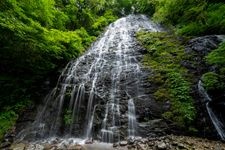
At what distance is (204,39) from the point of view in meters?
9.08

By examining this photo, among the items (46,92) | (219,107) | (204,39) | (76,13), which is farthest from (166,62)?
(76,13)

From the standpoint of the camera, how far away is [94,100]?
757 centimetres

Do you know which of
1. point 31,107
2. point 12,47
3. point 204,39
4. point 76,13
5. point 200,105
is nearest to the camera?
point 200,105

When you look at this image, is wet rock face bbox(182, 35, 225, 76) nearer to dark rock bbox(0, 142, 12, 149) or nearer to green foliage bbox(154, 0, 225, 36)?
green foliage bbox(154, 0, 225, 36)

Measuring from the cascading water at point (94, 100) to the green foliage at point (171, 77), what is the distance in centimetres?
57

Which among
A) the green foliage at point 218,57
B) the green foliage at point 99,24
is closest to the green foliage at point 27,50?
the green foliage at point 99,24

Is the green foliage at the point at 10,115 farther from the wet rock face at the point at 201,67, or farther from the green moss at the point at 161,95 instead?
the wet rock face at the point at 201,67

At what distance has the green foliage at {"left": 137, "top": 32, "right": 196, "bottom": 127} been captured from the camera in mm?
6484

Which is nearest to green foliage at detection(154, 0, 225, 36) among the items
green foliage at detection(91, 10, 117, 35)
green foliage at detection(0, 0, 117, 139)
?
green foliage at detection(0, 0, 117, 139)

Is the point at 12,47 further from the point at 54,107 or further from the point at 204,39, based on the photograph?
the point at 204,39

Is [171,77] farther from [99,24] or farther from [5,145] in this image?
[99,24]

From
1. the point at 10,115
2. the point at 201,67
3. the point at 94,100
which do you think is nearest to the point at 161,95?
the point at 201,67

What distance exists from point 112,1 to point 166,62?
15.0 meters

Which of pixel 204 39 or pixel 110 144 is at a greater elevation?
pixel 204 39
